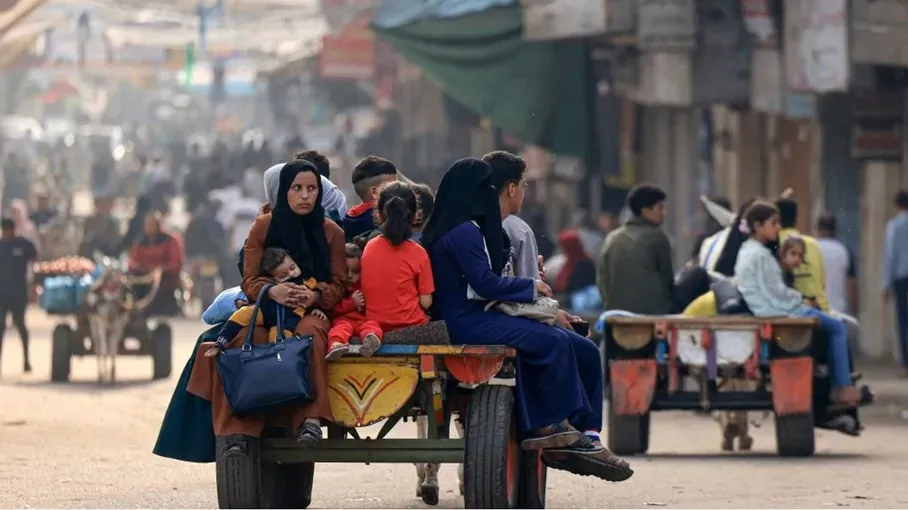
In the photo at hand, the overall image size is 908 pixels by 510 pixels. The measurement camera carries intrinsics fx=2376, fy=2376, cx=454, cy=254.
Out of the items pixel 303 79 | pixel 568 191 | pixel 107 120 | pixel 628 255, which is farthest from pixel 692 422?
pixel 107 120

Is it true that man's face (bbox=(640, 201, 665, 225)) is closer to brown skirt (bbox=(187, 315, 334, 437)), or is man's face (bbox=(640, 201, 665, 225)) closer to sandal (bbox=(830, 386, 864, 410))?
sandal (bbox=(830, 386, 864, 410))

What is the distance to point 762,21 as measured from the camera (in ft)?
73.2

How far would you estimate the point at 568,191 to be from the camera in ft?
113

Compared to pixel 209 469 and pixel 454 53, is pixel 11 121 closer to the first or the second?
pixel 454 53

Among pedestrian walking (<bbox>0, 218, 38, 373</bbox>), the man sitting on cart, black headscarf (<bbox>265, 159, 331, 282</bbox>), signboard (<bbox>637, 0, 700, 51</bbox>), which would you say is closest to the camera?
black headscarf (<bbox>265, 159, 331, 282</bbox>)

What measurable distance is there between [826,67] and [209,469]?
7.81 meters

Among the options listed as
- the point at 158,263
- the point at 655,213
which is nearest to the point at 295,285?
the point at 655,213

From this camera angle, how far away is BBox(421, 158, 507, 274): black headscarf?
9.96 meters

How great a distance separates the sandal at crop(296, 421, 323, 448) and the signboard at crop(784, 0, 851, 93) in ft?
34.8

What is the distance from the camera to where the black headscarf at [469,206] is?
32.7 ft

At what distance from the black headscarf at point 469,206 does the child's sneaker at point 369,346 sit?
650mm

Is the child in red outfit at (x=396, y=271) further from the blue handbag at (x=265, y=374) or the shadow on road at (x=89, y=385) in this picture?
the shadow on road at (x=89, y=385)

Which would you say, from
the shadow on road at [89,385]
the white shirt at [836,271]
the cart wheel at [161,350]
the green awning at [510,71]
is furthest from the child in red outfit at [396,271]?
the green awning at [510,71]

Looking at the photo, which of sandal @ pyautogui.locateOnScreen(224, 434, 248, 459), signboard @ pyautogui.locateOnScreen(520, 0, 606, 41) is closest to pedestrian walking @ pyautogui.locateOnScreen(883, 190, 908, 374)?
signboard @ pyautogui.locateOnScreen(520, 0, 606, 41)
